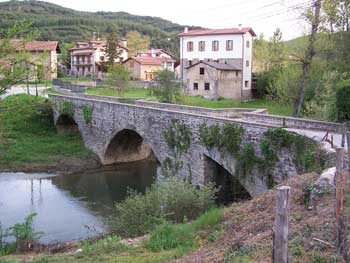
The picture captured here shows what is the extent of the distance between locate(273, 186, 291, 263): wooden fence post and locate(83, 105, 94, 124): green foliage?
2545 centimetres

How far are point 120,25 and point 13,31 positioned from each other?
14712 centimetres

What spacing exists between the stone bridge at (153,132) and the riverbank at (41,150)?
0.97 meters

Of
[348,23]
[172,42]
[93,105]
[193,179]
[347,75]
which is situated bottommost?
[193,179]

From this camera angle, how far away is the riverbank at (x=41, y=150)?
29.0 metres

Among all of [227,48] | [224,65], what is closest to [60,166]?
[224,65]

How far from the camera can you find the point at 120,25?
152 metres

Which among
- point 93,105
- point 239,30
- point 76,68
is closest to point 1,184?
point 93,105

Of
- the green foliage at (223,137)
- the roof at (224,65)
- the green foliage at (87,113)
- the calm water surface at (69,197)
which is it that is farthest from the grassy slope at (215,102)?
the green foliage at (223,137)

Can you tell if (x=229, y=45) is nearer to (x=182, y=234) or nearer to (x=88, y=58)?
(x=88, y=58)

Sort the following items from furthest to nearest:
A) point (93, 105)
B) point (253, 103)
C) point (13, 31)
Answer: point (253, 103) → point (93, 105) → point (13, 31)

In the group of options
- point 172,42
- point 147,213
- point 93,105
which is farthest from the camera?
point 172,42

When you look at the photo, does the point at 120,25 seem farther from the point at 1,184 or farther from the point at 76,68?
the point at 1,184

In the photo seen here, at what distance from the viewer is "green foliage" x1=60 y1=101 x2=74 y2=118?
3246 centimetres

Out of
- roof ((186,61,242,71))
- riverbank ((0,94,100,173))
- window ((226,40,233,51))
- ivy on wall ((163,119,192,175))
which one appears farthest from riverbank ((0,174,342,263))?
window ((226,40,233,51))
